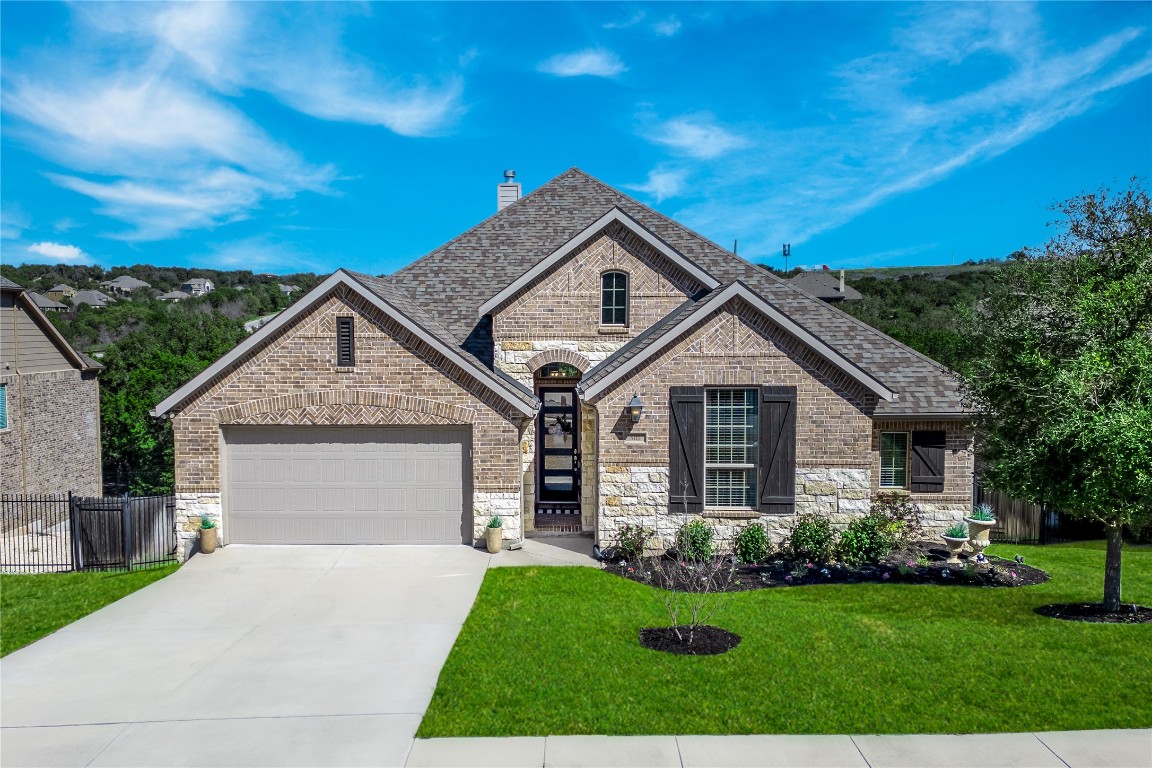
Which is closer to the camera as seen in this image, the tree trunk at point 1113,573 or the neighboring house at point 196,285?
the tree trunk at point 1113,573

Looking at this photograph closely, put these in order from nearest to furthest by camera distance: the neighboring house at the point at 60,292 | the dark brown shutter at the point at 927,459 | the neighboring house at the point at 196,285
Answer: the dark brown shutter at the point at 927,459 → the neighboring house at the point at 60,292 → the neighboring house at the point at 196,285

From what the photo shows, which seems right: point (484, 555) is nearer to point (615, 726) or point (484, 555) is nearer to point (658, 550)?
point (658, 550)

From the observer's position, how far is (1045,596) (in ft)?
39.0

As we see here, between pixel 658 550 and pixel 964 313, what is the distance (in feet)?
21.7

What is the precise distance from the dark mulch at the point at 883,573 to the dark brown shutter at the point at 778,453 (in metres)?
1.04

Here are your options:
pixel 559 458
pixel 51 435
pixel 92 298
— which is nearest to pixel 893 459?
pixel 559 458

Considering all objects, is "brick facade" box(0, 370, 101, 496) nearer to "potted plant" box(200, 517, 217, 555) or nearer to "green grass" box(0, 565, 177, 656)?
"green grass" box(0, 565, 177, 656)

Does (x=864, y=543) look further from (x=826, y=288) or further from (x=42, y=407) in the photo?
(x=826, y=288)

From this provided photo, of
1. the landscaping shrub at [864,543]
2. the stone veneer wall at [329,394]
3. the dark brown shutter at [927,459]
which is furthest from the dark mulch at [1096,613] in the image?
the stone veneer wall at [329,394]

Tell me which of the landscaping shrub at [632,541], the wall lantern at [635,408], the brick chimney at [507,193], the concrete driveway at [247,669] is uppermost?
the brick chimney at [507,193]

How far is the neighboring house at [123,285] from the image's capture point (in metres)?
82.0

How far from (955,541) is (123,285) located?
310ft

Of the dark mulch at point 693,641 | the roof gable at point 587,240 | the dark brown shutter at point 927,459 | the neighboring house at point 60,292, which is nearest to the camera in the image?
the dark mulch at point 693,641

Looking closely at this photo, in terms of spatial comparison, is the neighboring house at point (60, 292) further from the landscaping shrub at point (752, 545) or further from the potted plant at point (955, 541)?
the potted plant at point (955, 541)
